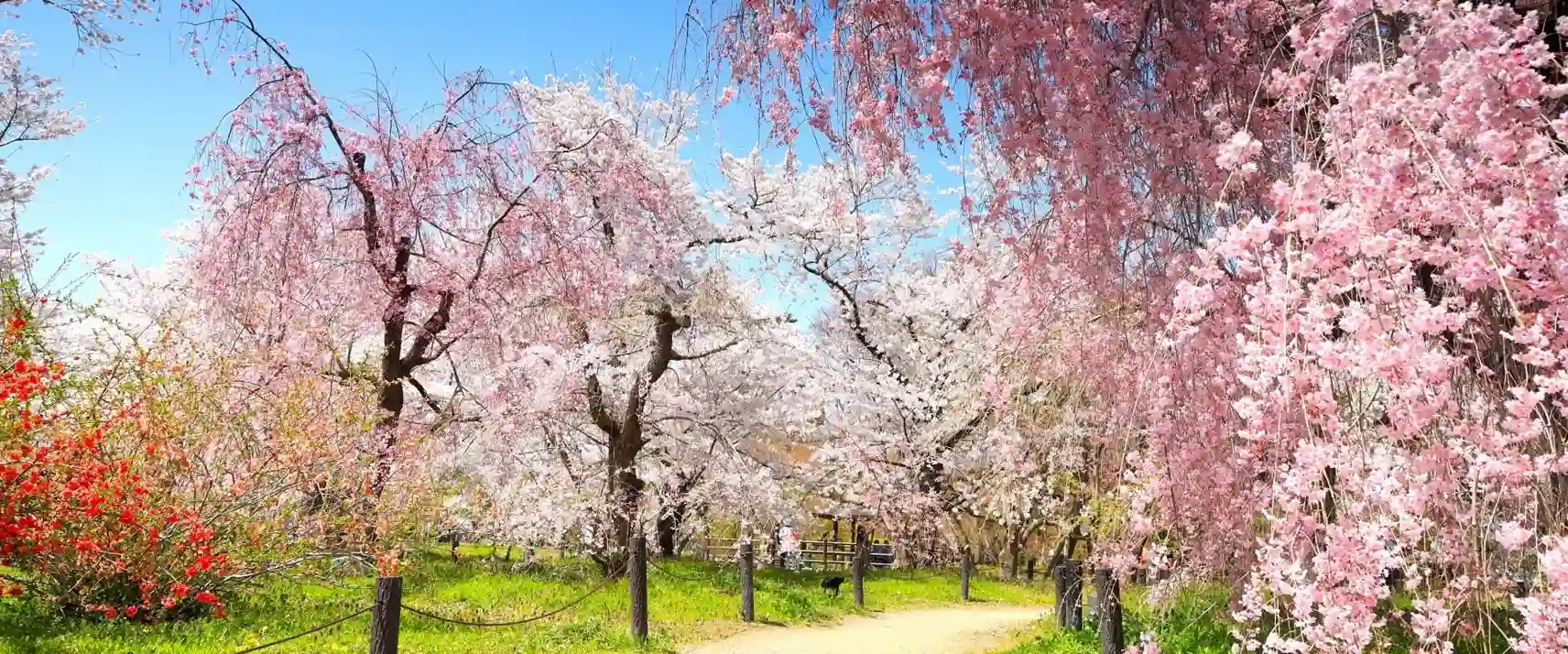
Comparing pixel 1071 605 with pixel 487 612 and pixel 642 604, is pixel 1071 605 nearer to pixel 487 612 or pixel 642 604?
pixel 642 604

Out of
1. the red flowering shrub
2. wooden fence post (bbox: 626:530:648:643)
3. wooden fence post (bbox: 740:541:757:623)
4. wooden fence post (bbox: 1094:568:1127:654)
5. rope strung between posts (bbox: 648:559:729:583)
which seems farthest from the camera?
rope strung between posts (bbox: 648:559:729:583)

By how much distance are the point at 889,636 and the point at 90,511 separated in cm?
776

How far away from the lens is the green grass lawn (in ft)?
20.8

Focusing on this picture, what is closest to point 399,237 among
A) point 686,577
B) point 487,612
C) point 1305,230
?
point 487,612

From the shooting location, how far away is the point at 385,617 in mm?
5172

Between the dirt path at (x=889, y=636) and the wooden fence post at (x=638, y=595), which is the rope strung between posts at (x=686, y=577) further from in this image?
the wooden fence post at (x=638, y=595)

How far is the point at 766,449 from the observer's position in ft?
58.1

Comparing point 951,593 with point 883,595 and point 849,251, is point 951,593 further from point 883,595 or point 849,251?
point 849,251

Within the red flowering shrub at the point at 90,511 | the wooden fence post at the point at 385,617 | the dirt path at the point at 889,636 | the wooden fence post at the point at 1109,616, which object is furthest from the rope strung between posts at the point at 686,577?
the wooden fence post at the point at 385,617

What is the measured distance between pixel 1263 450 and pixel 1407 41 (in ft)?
3.90

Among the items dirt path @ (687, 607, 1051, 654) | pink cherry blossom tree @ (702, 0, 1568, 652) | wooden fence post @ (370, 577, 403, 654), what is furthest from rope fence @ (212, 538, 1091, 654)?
pink cherry blossom tree @ (702, 0, 1568, 652)

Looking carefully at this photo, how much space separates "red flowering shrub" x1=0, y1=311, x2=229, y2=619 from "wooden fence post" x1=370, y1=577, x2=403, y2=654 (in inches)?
79.3

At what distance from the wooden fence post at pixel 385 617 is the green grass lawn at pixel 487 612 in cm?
156

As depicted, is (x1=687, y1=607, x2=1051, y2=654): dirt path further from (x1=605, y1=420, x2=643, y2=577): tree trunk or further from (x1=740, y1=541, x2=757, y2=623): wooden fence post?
(x1=605, y1=420, x2=643, y2=577): tree trunk
